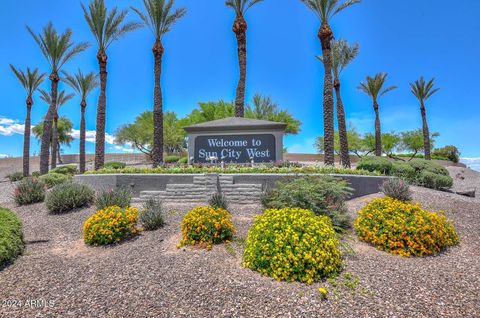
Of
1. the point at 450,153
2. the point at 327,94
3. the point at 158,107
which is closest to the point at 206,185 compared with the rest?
the point at 158,107

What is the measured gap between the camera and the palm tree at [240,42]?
70.9 feet

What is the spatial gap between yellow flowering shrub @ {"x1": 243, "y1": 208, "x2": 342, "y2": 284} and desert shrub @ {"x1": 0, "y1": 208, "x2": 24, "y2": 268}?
16.0 feet

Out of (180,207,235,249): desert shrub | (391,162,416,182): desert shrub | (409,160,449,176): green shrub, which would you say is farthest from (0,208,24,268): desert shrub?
(409,160,449,176): green shrub

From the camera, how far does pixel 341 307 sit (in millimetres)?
3738

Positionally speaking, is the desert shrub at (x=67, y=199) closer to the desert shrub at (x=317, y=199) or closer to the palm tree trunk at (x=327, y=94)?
the desert shrub at (x=317, y=199)

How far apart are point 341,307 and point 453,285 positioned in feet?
7.19

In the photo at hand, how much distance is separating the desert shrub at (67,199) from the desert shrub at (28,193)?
1.92 m

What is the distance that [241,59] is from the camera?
72.9 feet

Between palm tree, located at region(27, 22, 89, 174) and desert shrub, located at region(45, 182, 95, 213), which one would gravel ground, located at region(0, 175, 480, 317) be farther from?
palm tree, located at region(27, 22, 89, 174)

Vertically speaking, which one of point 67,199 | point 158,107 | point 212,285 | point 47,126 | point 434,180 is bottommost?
point 212,285

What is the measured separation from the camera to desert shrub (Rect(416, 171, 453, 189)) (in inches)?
535

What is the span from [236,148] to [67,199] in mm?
9696

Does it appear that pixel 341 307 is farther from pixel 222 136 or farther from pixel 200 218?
pixel 222 136

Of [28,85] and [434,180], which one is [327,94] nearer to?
[434,180]
